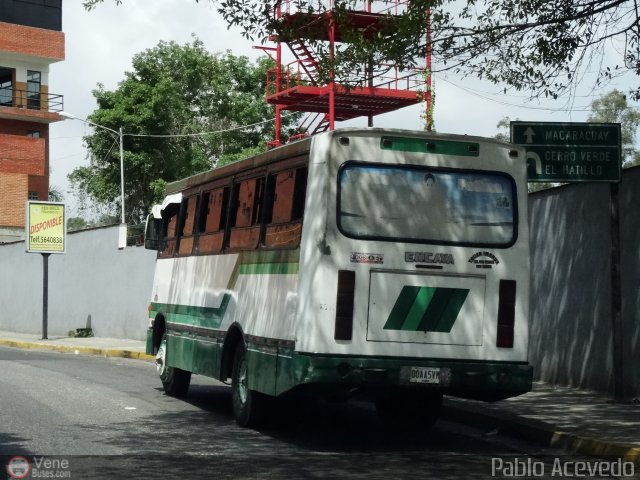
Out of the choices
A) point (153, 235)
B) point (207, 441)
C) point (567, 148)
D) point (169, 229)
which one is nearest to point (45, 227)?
point (153, 235)

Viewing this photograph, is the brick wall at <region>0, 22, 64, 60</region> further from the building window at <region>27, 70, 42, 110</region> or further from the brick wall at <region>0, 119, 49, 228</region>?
Answer: the brick wall at <region>0, 119, 49, 228</region>

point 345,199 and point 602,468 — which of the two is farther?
point 345,199

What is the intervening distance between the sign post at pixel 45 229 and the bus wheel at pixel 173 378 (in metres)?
16.7

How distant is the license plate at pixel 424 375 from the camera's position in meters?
11.0

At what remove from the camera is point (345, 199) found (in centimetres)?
1099

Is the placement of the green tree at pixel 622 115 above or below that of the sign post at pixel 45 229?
above

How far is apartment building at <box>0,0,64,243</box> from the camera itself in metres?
63.6

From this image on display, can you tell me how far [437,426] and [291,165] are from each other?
369 centimetres

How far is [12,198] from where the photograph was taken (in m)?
63.6

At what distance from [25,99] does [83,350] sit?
141ft

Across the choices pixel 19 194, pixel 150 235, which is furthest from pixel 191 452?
pixel 19 194

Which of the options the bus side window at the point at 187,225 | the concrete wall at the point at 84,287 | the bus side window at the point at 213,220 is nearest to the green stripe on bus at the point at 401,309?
the bus side window at the point at 213,220

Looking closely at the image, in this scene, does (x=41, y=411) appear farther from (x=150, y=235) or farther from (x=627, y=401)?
(x=627, y=401)

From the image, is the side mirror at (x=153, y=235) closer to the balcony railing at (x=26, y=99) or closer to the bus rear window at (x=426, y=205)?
the bus rear window at (x=426, y=205)
